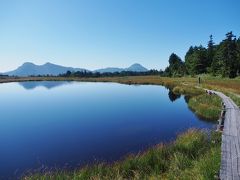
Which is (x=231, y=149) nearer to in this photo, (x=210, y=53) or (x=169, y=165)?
(x=169, y=165)

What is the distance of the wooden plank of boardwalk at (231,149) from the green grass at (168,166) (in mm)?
270

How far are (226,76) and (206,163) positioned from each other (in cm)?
5707

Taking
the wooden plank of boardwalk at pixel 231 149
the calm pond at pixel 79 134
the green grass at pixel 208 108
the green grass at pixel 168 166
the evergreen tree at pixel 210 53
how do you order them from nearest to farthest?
the wooden plank of boardwalk at pixel 231 149
the green grass at pixel 168 166
the calm pond at pixel 79 134
the green grass at pixel 208 108
the evergreen tree at pixel 210 53

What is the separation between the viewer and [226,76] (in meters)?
62.1

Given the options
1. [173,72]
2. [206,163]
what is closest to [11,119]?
[206,163]

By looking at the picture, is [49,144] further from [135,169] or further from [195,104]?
[195,104]

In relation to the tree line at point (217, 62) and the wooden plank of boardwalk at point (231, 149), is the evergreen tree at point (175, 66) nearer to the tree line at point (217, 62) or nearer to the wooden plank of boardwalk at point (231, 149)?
the tree line at point (217, 62)

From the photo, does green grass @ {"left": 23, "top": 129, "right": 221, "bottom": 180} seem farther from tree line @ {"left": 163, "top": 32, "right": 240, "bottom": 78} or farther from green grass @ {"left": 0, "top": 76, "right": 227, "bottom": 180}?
tree line @ {"left": 163, "top": 32, "right": 240, "bottom": 78}

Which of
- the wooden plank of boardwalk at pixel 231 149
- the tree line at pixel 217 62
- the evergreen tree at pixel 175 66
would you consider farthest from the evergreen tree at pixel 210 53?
the wooden plank of boardwalk at pixel 231 149

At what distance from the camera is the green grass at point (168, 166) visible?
9.42m

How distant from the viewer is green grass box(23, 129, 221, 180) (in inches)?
371

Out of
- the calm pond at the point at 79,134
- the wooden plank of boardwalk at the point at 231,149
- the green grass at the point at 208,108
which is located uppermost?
the wooden plank of boardwalk at the point at 231,149

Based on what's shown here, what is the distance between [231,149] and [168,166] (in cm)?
274

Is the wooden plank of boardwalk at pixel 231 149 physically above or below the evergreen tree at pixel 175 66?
below
